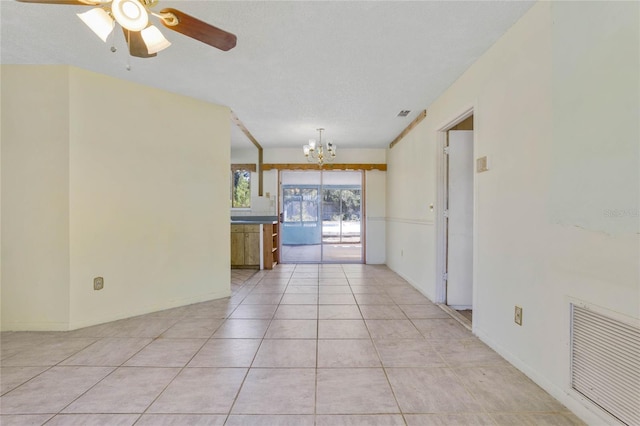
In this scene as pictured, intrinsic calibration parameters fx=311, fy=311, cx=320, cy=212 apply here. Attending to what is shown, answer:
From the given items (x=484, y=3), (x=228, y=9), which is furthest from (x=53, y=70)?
(x=484, y=3)

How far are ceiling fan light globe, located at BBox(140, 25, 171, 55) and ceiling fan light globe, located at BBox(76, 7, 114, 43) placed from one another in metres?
0.16

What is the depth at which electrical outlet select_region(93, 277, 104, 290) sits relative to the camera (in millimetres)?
2968

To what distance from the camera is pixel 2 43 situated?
248 centimetres

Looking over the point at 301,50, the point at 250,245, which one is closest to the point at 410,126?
the point at 301,50

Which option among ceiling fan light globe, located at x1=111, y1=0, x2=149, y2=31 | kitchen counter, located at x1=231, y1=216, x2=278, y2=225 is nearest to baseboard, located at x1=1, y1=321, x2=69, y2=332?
ceiling fan light globe, located at x1=111, y1=0, x2=149, y2=31

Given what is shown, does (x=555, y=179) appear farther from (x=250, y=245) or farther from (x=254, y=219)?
(x=254, y=219)

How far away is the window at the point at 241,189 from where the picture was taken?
263 inches

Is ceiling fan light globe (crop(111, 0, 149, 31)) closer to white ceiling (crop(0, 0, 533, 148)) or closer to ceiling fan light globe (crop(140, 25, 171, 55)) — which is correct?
ceiling fan light globe (crop(140, 25, 171, 55))

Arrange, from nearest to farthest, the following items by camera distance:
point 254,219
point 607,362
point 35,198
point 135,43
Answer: point 607,362 → point 135,43 → point 35,198 → point 254,219

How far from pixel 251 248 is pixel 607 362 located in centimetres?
500

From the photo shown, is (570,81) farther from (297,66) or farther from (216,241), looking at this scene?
(216,241)

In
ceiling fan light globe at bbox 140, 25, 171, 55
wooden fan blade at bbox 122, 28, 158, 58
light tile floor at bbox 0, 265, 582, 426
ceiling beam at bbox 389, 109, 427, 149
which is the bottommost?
light tile floor at bbox 0, 265, 582, 426

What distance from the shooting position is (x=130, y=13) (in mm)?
1522

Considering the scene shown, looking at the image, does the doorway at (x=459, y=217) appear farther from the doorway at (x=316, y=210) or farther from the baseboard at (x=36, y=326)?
the doorway at (x=316, y=210)
